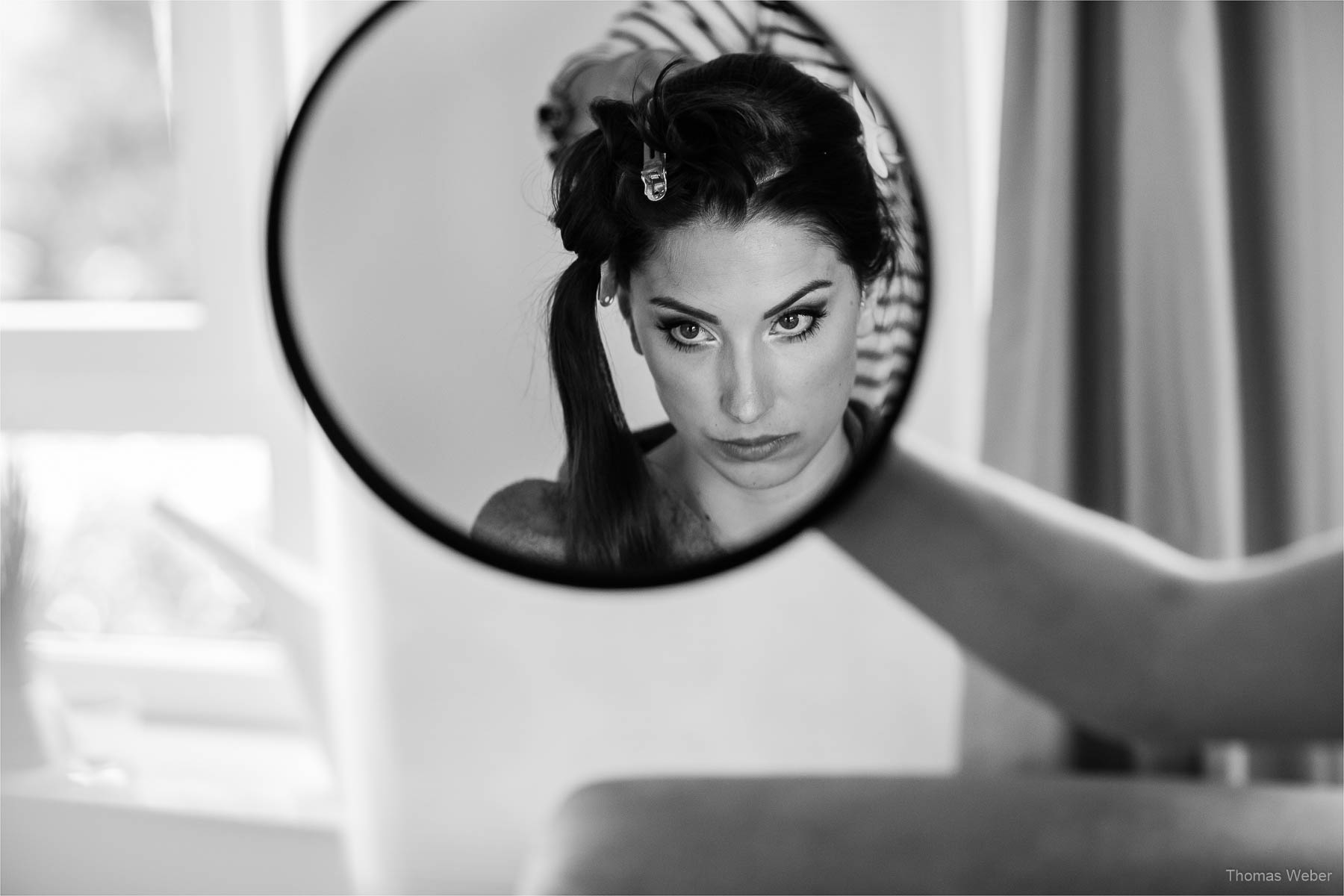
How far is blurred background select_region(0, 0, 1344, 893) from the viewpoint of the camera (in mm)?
818

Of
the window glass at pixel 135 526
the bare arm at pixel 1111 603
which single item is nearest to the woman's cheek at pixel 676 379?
the bare arm at pixel 1111 603

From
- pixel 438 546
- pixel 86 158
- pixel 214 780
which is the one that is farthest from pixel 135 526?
pixel 438 546

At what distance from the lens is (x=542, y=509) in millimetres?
423

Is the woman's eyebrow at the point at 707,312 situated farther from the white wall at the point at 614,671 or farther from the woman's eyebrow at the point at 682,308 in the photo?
the white wall at the point at 614,671

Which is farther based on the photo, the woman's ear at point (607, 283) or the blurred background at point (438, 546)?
Result: the blurred background at point (438, 546)

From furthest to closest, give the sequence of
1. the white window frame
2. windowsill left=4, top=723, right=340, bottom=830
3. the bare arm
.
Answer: windowsill left=4, top=723, right=340, bottom=830
the white window frame
the bare arm

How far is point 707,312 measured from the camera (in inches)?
15.6

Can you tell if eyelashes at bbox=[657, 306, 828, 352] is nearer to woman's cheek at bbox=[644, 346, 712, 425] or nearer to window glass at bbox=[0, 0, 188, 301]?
woman's cheek at bbox=[644, 346, 712, 425]

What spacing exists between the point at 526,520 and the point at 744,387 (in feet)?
0.36

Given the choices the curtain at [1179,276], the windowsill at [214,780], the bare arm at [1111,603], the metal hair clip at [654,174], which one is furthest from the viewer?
the windowsill at [214,780]

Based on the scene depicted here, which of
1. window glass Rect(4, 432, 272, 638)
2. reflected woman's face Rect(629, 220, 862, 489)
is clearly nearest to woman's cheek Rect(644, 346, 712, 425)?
reflected woman's face Rect(629, 220, 862, 489)

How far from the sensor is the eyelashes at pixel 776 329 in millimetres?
395

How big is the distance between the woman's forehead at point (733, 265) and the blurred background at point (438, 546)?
0.29 ft

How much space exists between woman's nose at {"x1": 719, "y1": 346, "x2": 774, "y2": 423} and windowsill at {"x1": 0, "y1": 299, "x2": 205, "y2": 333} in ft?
3.05
